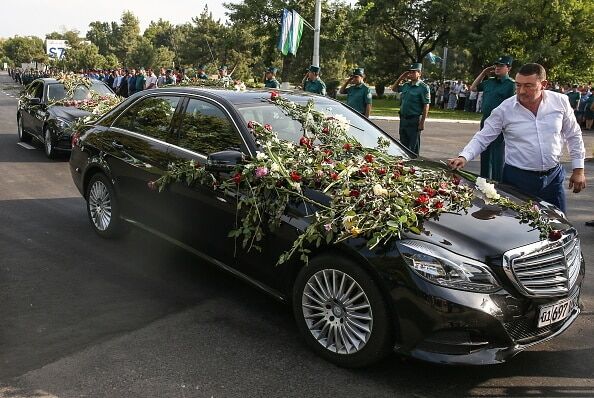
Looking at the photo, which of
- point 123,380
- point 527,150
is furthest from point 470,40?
point 123,380

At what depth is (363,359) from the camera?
140 inches

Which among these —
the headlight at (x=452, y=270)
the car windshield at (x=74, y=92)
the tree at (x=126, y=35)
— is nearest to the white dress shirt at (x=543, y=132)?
the headlight at (x=452, y=270)

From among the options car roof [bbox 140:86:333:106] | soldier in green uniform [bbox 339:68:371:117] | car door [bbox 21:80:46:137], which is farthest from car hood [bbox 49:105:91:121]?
car roof [bbox 140:86:333:106]

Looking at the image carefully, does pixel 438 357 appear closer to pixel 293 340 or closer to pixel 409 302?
pixel 409 302

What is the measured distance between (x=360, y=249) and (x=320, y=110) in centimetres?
200

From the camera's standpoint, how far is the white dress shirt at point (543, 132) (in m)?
4.84

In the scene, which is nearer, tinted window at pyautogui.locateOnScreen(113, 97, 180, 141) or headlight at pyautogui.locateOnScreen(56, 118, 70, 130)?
tinted window at pyautogui.locateOnScreen(113, 97, 180, 141)

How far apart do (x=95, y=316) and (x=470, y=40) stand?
37756 millimetres

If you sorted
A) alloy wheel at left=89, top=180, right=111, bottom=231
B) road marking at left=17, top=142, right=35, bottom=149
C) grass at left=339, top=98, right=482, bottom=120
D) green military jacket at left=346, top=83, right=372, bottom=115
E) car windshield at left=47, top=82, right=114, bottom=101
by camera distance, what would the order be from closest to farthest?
alloy wheel at left=89, top=180, right=111, bottom=231, green military jacket at left=346, top=83, right=372, bottom=115, car windshield at left=47, top=82, right=114, bottom=101, road marking at left=17, top=142, right=35, bottom=149, grass at left=339, top=98, right=482, bottom=120

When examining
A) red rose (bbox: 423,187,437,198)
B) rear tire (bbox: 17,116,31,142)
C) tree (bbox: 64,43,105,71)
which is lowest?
rear tire (bbox: 17,116,31,142)

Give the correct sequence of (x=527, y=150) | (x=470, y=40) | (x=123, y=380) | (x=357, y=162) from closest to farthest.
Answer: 1. (x=123, y=380)
2. (x=357, y=162)
3. (x=527, y=150)
4. (x=470, y=40)

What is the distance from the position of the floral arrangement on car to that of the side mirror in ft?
0.17

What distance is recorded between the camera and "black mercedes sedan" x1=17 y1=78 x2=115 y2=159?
11055 mm

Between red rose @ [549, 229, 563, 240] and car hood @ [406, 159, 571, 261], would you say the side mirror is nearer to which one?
car hood @ [406, 159, 571, 261]
